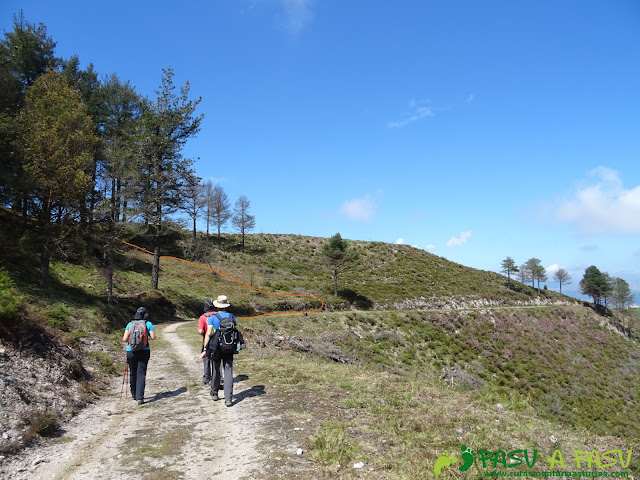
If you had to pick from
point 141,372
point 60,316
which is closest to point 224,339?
point 141,372

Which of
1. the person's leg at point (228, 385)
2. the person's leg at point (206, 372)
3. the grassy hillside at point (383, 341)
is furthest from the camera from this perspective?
the person's leg at point (206, 372)

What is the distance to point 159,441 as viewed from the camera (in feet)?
20.5

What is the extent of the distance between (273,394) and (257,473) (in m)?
4.08

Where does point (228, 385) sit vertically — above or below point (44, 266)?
below

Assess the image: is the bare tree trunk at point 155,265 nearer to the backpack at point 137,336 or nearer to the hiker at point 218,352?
the backpack at point 137,336

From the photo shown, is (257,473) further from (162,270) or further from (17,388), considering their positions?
(162,270)

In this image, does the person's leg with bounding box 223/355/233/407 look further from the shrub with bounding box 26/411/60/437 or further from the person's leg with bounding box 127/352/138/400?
the shrub with bounding box 26/411/60/437

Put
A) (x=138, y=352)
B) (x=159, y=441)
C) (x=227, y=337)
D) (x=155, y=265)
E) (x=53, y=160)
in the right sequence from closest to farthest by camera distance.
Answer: (x=159, y=441), (x=227, y=337), (x=138, y=352), (x=53, y=160), (x=155, y=265)

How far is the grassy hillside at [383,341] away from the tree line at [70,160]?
171cm

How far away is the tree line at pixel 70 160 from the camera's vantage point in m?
17.2

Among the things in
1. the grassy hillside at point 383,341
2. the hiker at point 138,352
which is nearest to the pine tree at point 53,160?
the grassy hillside at point 383,341

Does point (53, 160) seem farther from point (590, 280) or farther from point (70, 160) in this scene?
point (590, 280)

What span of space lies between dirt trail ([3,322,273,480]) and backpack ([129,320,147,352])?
1.39m

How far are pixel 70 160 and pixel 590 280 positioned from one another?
352 feet
